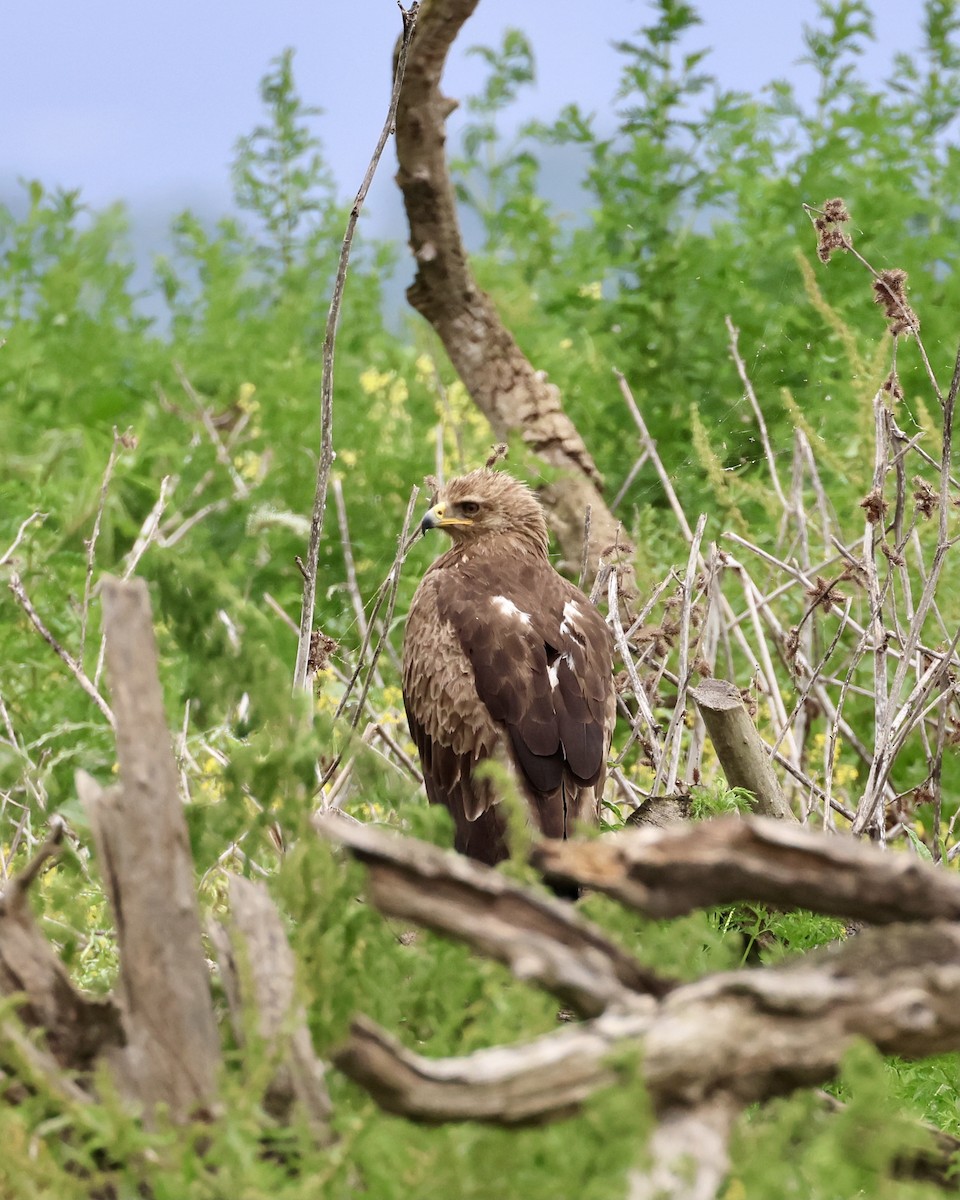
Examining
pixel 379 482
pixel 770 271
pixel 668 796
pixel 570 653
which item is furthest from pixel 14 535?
pixel 770 271

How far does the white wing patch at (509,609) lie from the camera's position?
440 centimetres

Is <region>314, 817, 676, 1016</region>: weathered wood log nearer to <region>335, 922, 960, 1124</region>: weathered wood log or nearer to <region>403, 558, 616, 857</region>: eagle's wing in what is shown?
<region>335, 922, 960, 1124</region>: weathered wood log

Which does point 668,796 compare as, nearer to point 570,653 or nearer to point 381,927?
point 570,653

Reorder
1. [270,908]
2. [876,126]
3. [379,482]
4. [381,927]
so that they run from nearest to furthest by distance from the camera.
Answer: [270,908] < [381,927] < [379,482] < [876,126]

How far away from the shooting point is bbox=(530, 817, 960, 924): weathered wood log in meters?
1.59

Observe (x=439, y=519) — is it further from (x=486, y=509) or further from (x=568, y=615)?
(x=568, y=615)

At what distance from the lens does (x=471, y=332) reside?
253 inches

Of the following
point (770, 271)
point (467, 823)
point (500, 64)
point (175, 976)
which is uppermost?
point (500, 64)

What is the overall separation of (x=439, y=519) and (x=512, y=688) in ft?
3.34

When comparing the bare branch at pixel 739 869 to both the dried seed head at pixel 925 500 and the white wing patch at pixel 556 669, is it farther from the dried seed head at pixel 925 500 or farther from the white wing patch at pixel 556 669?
the white wing patch at pixel 556 669

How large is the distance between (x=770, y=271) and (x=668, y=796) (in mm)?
3965

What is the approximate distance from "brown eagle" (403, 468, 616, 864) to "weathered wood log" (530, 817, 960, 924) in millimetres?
2447

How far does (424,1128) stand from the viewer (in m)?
1.68

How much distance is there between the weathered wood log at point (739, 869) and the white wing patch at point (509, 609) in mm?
2762
